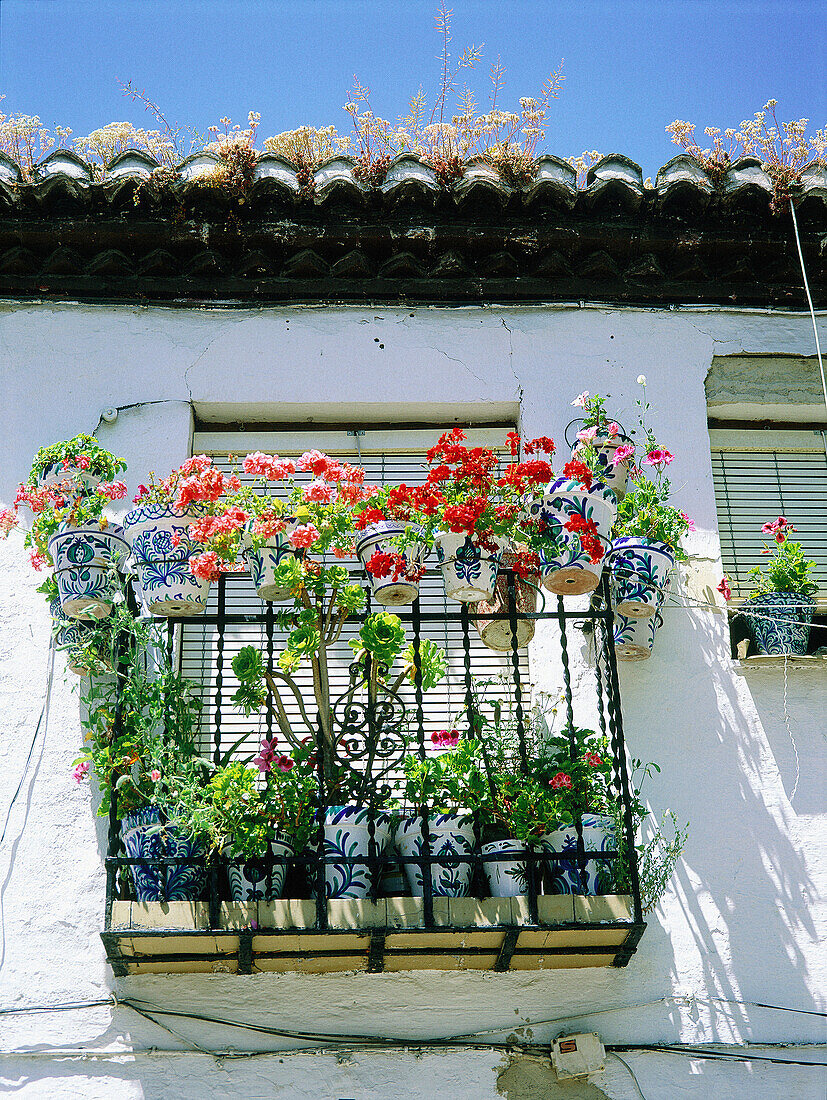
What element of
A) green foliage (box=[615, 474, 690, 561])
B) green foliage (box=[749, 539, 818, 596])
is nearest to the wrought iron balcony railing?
green foliage (box=[615, 474, 690, 561])

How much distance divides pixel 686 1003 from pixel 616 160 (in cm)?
381

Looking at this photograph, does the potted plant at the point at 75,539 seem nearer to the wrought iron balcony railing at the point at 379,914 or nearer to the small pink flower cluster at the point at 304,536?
the wrought iron balcony railing at the point at 379,914

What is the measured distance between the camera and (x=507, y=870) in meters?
4.09

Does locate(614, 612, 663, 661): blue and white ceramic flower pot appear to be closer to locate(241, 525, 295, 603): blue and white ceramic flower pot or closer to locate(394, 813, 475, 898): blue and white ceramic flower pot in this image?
locate(394, 813, 475, 898): blue and white ceramic flower pot

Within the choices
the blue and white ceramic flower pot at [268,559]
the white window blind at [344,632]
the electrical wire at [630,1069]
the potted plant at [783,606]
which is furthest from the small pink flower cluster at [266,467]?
the electrical wire at [630,1069]

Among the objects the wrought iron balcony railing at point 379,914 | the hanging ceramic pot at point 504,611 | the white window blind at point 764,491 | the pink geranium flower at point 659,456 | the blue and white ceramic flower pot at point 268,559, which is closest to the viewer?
the wrought iron balcony railing at point 379,914

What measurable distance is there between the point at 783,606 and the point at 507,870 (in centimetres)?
161

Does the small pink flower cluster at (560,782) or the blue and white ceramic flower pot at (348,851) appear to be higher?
the small pink flower cluster at (560,782)

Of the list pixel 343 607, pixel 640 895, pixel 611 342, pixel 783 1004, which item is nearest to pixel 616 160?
pixel 611 342

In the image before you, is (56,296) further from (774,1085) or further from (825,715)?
(774,1085)

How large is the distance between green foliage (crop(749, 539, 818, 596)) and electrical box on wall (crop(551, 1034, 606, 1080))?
190 cm

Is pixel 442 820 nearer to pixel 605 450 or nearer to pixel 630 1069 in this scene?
pixel 630 1069

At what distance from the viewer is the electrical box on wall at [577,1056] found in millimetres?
4125

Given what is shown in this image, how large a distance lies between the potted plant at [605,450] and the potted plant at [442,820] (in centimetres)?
146
